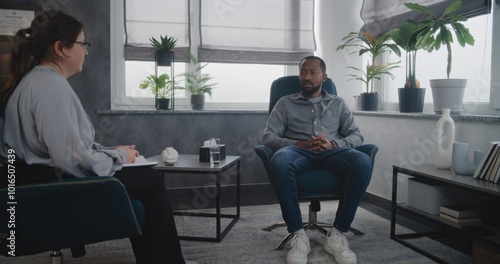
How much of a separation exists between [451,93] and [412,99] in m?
0.32

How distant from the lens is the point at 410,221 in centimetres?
281

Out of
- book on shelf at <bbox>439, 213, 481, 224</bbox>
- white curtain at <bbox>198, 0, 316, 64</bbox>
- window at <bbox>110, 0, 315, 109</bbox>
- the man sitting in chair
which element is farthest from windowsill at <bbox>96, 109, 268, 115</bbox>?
book on shelf at <bbox>439, 213, 481, 224</bbox>

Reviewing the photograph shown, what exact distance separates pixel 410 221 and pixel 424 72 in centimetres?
111

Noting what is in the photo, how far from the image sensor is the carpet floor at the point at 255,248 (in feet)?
7.13

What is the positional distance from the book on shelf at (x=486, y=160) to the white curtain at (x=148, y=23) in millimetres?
2528

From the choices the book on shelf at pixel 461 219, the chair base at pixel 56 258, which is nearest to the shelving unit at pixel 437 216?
the book on shelf at pixel 461 219

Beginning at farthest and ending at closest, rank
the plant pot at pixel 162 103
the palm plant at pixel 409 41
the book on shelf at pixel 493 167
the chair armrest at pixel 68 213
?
the plant pot at pixel 162 103 → the palm plant at pixel 409 41 → the book on shelf at pixel 493 167 → the chair armrest at pixel 68 213

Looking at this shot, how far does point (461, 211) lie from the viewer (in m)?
2.04

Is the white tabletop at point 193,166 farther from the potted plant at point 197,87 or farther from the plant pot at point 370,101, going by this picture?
the plant pot at point 370,101

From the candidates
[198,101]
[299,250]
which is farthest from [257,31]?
[299,250]

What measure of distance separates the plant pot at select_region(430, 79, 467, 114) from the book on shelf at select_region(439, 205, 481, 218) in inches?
25.8

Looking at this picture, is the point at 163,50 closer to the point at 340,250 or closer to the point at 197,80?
the point at 197,80

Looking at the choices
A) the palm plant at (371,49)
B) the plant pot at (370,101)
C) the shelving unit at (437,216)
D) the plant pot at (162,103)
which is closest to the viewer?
the shelving unit at (437,216)

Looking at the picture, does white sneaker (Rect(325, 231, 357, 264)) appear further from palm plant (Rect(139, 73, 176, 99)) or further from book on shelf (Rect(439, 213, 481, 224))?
palm plant (Rect(139, 73, 176, 99))
